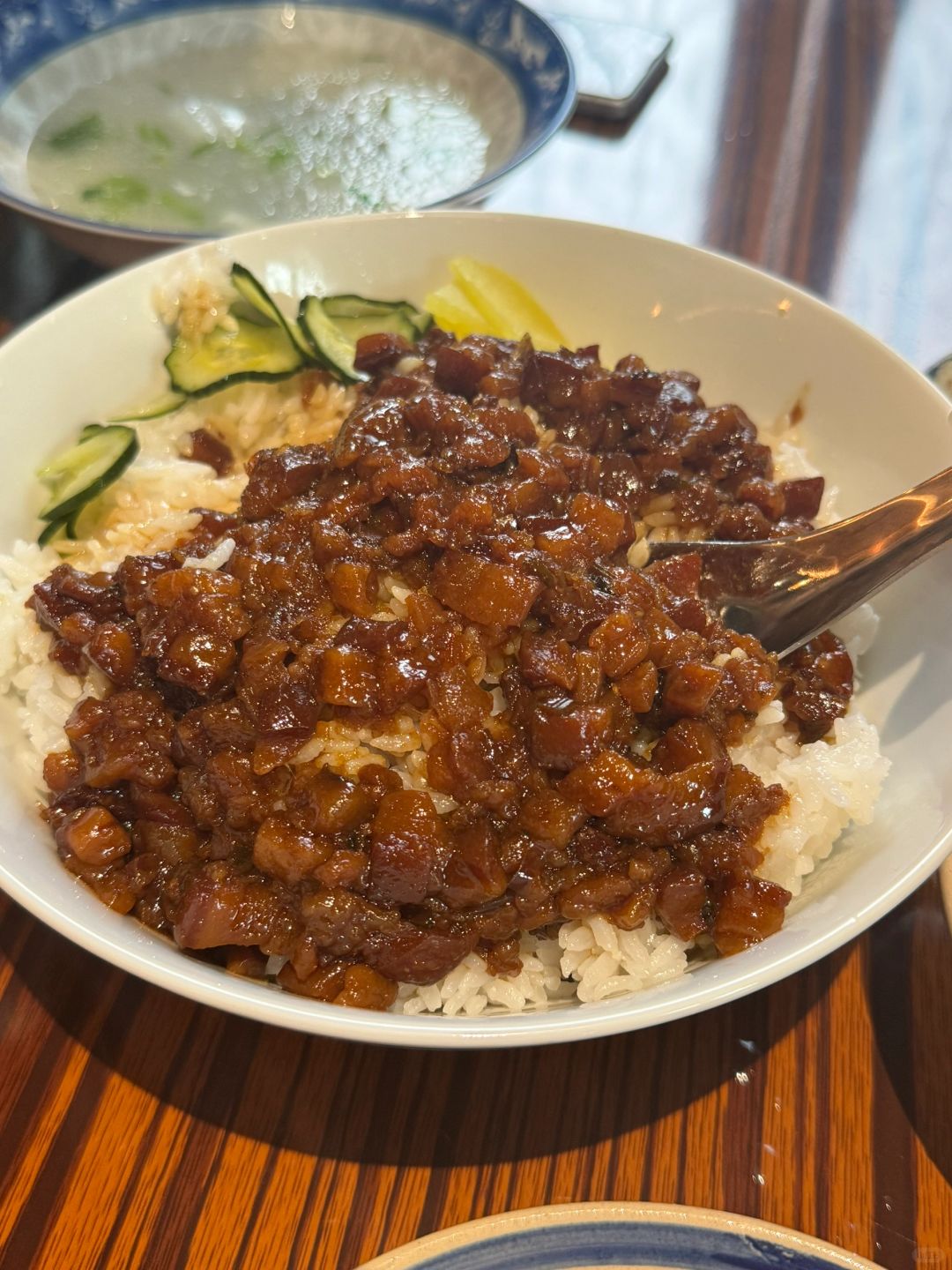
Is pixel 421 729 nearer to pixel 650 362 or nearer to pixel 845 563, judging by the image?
pixel 845 563

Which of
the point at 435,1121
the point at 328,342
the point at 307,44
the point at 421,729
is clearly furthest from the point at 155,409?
the point at 307,44

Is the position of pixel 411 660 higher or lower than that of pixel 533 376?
lower

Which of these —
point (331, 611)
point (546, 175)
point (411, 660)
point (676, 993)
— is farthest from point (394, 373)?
point (546, 175)

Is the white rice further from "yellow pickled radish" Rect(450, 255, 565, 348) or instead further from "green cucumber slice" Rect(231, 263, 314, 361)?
"yellow pickled radish" Rect(450, 255, 565, 348)

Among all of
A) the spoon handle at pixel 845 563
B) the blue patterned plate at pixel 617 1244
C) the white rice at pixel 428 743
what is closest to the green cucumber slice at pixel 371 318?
the white rice at pixel 428 743

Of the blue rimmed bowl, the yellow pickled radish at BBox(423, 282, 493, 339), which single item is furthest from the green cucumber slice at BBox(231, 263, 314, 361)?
the blue rimmed bowl

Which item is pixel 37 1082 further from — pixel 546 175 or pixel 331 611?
pixel 546 175
